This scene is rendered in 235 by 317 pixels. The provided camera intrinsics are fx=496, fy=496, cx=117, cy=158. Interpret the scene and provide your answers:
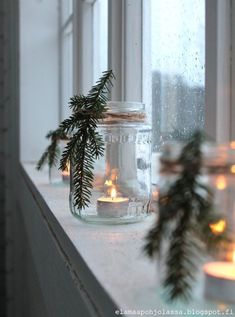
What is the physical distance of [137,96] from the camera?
1.21m

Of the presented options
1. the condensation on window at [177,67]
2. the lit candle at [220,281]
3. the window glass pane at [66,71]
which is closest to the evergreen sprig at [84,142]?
the condensation on window at [177,67]

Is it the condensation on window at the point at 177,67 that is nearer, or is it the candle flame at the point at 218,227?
the candle flame at the point at 218,227

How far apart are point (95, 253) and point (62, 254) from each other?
0.13 meters

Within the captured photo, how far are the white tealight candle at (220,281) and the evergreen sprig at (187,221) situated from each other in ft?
0.09

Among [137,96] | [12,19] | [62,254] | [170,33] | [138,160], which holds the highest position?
[12,19]

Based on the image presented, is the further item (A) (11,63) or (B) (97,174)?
(A) (11,63)

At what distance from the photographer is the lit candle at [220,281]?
351 mm

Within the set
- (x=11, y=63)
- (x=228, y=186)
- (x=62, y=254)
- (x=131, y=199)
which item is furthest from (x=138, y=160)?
(x=11, y=63)

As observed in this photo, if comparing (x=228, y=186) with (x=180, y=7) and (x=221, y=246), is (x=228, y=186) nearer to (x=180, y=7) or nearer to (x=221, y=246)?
(x=221, y=246)

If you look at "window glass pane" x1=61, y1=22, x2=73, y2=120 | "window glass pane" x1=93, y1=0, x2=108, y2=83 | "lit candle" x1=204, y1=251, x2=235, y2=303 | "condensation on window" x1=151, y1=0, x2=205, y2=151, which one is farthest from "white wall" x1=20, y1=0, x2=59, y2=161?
"lit candle" x1=204, y1=251, x2=235, y2=303

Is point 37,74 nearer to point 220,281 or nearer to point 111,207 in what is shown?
point 111,207

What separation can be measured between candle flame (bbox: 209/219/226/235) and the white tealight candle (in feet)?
0.12

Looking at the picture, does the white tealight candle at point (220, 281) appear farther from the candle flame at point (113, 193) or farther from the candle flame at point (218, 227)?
the candle flame at point (113, 193)

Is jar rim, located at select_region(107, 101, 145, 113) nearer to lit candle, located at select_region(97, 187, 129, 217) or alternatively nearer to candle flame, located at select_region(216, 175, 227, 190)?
lit candle, located at select_region(97, 187, 129, 217)
